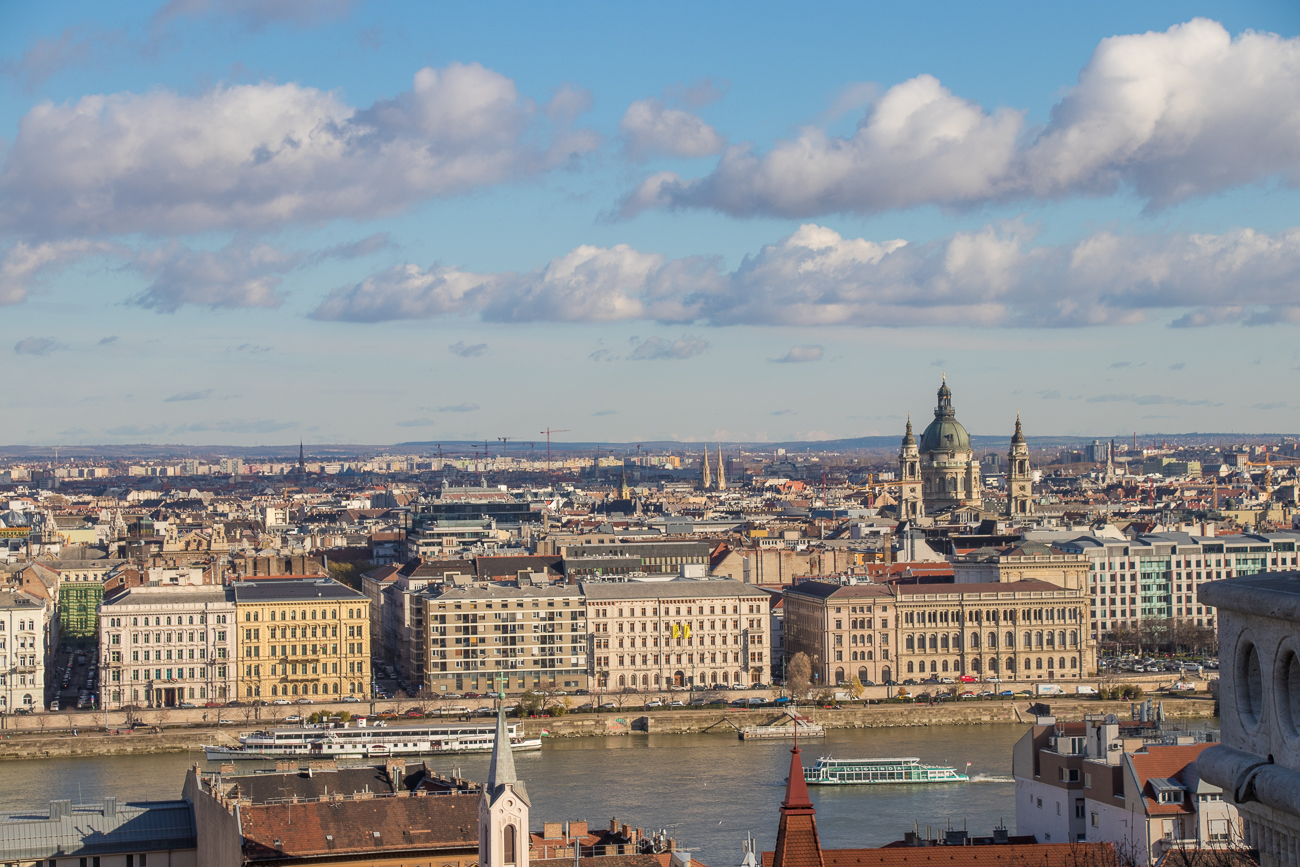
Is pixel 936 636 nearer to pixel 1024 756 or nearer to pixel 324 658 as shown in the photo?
pixel 324 658

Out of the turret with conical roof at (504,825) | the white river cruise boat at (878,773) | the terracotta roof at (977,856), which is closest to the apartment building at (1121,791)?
the terracotta roof at (977,856)

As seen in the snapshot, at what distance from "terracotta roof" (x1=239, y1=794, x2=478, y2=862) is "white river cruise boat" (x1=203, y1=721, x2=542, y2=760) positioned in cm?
1789

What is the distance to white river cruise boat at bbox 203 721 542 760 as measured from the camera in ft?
121

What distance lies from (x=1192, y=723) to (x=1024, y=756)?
21383mm

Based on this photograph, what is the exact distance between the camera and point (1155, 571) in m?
54.4

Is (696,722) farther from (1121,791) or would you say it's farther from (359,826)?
(1121,791)

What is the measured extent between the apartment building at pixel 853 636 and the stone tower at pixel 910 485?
33.8m

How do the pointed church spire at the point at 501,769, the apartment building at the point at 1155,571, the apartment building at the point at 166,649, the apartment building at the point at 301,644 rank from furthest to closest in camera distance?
1. the apartment building at the point at 1155,571
2. the apartment building at the point at 301,644
3. the apartment building at the point at 166,649
4. the pointed church spire at the point at 501,769

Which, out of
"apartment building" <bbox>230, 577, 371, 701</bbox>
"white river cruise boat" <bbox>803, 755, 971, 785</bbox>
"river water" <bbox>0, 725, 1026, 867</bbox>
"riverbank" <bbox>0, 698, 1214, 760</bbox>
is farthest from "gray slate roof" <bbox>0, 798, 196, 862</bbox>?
"apartment building" <bbox>230, 577, 371, 701</bbox>

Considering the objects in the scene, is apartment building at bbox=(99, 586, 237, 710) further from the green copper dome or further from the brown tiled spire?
the green copper dome

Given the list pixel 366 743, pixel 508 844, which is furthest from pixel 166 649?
pixel 508 844

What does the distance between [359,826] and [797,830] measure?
7.04m

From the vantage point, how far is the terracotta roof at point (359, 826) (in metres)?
18.3

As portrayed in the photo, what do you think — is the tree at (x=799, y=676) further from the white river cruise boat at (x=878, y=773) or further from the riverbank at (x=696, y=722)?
the white river cruise boat at (x=878, y=773)
